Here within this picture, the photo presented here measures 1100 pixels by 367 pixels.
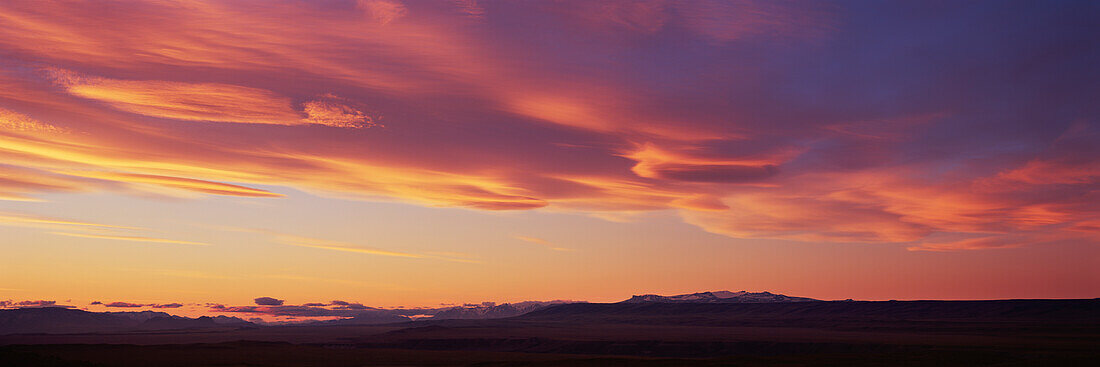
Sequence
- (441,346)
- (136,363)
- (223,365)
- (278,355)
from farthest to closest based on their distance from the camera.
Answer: (441,346), (278,355), (136,363), (223,365)

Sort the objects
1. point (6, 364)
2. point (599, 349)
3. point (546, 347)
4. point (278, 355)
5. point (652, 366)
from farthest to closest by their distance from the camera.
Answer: point (546, 347), point (599, 349), point (278, 355), point (652, 366), point (6, 364)

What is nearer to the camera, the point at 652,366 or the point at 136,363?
the point at 652,366

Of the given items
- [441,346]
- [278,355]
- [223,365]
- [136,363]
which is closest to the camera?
[223,365]

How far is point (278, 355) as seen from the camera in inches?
4011

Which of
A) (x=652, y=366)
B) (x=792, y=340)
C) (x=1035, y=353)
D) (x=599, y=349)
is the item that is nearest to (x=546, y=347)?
(x=599, y=349)

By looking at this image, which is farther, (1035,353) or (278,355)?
(278,355)

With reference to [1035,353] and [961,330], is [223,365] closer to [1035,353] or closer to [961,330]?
[1035,353]

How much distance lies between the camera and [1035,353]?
86.2 meters

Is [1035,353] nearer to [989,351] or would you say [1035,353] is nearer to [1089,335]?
[989,351]

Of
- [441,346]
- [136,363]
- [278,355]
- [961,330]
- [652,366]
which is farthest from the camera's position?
[961,330]

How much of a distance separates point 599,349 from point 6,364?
3312 inches

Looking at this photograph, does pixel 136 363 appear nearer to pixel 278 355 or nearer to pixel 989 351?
pixel 278 355

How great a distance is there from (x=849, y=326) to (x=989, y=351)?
108m

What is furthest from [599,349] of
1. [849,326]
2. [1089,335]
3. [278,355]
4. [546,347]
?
[849,326]
